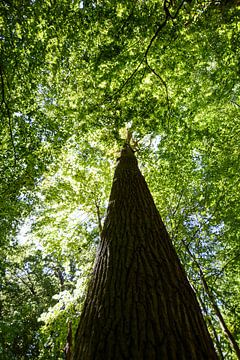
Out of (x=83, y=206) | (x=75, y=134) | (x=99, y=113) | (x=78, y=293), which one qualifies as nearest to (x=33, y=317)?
(x=83, y=206)

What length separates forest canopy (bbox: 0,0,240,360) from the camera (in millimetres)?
5984

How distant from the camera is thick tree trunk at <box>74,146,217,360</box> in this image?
1.72 metres

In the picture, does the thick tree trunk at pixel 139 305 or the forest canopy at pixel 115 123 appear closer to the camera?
the thick tree trunk at pixel 139 305

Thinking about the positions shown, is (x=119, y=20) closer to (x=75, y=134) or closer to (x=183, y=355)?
(x=75, y=134)

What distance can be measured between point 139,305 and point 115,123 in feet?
17.7

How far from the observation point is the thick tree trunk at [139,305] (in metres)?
1.72

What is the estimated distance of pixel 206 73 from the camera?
9.23 metres

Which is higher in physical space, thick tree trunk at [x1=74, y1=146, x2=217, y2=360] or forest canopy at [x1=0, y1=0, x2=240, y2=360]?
forest canopy at [x1=0, y1=0, x2=240, y2=360]

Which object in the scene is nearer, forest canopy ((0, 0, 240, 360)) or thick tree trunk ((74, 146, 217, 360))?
thick tree trunk ((74, 146, 217, 360))

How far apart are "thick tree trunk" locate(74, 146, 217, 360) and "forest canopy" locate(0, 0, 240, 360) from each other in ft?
13.1

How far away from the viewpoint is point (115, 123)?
6703mm

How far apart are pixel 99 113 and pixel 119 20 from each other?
7.60 ft

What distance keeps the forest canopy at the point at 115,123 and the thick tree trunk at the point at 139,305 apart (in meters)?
4.00

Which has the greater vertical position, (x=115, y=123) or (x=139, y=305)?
(x=115, y=123)
